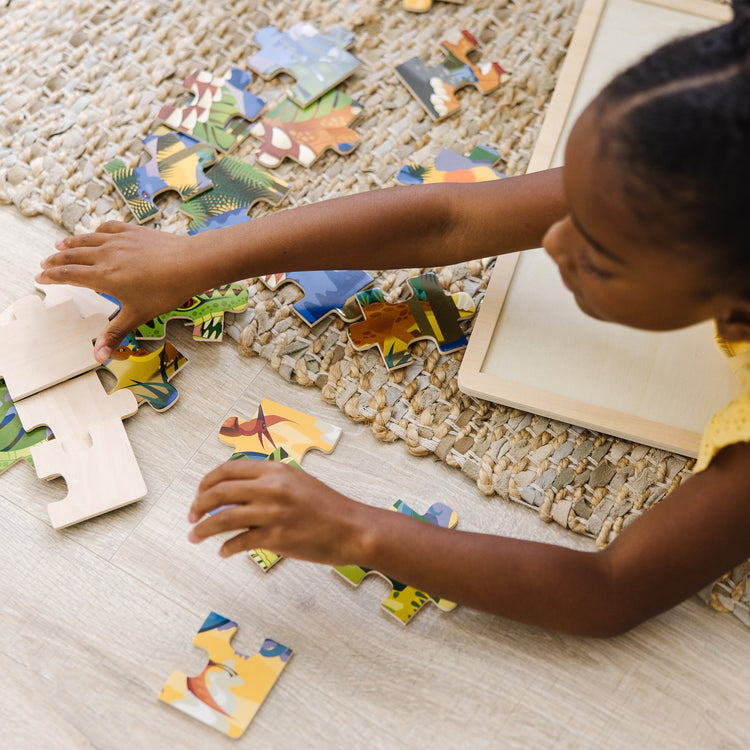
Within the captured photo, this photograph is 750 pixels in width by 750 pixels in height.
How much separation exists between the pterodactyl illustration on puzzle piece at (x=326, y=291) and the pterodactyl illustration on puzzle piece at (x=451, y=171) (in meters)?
0.17

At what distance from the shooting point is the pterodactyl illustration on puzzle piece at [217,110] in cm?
106

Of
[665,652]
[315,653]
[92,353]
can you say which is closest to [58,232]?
[92,353]

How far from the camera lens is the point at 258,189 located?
1021 millimetres

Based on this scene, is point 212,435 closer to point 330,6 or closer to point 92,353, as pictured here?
point 92,353

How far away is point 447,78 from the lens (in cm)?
111

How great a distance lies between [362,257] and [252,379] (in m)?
0.20

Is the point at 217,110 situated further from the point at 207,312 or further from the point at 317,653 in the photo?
the point at 317,653

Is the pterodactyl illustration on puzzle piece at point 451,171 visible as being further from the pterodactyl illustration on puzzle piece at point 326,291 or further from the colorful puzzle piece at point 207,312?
the colorful puzzle piece at point 207,312

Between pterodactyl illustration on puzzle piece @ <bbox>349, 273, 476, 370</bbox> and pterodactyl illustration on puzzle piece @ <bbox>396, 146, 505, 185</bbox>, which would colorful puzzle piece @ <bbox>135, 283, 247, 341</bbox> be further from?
pterodactyl illustration on puzzle piece @ <bbox>396, 146, 505, 185</bbox>

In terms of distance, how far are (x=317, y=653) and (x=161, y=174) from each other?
643 mm

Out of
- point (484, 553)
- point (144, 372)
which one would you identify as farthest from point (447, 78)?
point (484, 553)

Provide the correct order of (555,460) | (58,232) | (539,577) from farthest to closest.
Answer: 1. (58,232)
2. (555,460)
3. (539,577)

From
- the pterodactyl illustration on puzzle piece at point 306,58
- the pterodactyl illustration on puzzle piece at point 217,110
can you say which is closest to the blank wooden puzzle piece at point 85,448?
the pterodactyl illustration on puzzle piece at point 217,110

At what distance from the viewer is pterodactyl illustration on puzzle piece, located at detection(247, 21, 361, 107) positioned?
1.09 metres
